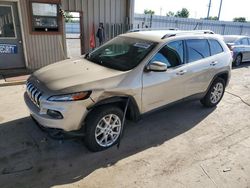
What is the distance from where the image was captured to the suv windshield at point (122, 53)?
392 cm

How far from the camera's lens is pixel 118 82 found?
3.55 metres

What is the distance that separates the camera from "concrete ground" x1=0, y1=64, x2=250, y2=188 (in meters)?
3.09

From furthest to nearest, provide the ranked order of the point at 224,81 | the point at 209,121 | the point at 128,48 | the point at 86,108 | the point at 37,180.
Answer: the point at 224,81 < the point at 209,121 < the point at 128,48 < the point at 86,108 < the point at 37,180

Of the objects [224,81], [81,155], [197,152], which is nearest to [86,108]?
[81,155]

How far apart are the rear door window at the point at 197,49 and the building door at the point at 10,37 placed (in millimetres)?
5903

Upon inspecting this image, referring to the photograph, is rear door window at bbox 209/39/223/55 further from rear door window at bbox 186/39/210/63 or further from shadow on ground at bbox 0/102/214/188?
shadow on ground at bbox 0/102/214/188

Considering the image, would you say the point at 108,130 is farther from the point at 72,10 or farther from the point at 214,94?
the point at 72,10

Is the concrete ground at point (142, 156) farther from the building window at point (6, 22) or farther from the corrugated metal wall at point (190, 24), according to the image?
the corrugated metal wall at point (190, 24)

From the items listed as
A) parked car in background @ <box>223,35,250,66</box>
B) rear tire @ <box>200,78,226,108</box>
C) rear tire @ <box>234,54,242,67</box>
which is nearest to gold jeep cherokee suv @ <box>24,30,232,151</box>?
rear tire @ <box>200,78,226,108</box>

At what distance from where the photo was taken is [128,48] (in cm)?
432

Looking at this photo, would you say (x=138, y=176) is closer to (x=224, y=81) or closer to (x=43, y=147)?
(x=43, y=147)

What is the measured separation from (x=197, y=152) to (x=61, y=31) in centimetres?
672

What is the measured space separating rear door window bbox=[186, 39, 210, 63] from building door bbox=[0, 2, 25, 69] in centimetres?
590

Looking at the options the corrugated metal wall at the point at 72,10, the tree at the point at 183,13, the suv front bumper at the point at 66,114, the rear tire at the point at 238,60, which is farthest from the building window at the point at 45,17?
the tree at the point at 183,13
